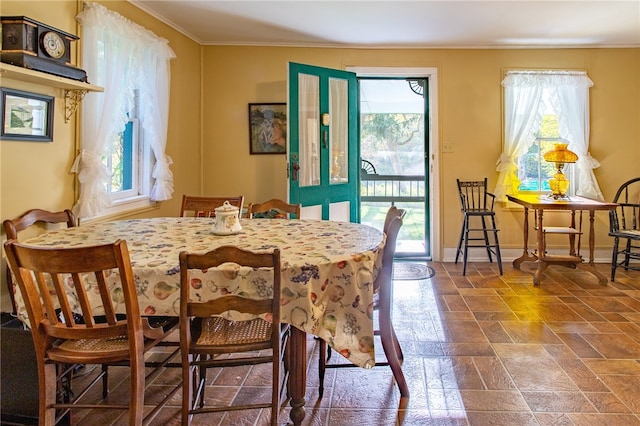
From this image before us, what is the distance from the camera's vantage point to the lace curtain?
4.80 meters

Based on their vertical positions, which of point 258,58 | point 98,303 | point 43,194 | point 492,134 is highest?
point 258,58

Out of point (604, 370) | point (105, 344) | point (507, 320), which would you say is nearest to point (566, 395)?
point (604, 370)

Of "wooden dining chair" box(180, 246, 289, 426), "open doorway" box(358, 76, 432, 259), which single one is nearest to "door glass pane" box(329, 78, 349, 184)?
"open doorway" box(358, 76, 432, 259)

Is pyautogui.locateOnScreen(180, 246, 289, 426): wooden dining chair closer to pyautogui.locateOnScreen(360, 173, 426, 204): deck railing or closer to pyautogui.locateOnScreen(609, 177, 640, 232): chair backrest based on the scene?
pyautogui.locateOnScreen(360, 173, 426, 204): deck railing

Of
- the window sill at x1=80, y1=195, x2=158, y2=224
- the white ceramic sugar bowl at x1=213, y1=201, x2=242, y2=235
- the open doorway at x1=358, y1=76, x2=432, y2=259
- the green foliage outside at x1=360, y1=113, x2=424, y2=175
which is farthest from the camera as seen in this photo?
the green foliage outside at x1=360, y1=113, x2=424, y2=175

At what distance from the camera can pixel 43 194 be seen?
8.70 feet

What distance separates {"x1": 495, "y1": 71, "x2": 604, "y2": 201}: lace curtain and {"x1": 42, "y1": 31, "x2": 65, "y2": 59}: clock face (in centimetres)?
417

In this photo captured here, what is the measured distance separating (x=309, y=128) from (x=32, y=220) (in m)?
2.65

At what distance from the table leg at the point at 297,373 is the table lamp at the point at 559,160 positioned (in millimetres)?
3457

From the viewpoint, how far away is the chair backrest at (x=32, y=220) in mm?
2158

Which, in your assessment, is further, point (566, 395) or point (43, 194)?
point (43, 194)

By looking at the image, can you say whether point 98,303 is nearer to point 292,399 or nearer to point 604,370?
point 292,399

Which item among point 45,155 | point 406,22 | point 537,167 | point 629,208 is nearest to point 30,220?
point 45,155

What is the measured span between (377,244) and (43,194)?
2.01m
